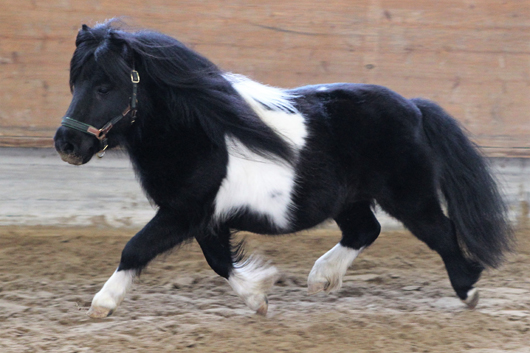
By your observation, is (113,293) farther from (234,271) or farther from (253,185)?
(253,185)

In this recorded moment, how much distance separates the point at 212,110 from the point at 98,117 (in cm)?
51

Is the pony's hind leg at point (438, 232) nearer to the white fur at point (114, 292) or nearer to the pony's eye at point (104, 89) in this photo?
the white fur at point (114, 292)

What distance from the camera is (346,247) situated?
339 cm

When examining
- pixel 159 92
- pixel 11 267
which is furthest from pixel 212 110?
pixel 11 267

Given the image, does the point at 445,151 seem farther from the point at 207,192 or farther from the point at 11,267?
the point at 11,267

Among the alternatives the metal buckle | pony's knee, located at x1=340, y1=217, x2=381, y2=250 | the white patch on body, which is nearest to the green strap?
the metal buckle

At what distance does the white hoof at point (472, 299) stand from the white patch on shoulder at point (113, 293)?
174cm

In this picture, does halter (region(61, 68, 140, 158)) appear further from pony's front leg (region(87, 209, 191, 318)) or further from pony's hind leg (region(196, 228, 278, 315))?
pony's hind leg (region(196, 228, 278, 315))

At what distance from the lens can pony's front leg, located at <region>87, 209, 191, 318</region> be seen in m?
2.58

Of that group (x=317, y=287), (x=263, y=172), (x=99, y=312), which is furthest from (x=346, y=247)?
(x=99, y=312)

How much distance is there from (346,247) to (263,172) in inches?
36.2

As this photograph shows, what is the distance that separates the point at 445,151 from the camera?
3.13 meters

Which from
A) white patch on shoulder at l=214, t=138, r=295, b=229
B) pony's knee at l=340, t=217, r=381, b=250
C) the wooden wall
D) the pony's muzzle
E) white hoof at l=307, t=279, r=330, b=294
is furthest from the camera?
the wooden wall

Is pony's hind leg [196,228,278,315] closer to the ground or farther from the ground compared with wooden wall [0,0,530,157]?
closer to the ground
